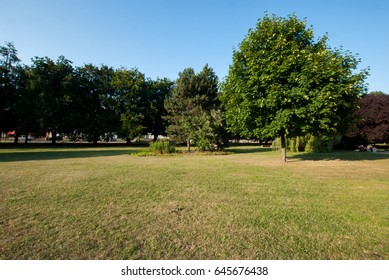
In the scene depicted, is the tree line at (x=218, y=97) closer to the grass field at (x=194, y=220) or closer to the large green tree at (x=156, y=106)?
the large green tree at (x=156, y=106)

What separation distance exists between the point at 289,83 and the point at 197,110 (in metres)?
14.1

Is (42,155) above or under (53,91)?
under

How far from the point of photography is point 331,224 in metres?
4.30

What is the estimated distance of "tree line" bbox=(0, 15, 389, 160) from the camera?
44.4ft

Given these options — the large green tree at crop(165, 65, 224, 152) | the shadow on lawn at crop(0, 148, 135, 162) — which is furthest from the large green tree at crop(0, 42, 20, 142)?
the large green tree at crop(165, 65, 224, 152)

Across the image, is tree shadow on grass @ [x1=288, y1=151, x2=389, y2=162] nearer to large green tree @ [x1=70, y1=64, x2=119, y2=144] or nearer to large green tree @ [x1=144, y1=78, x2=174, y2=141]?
large green tree @ [x1=144, y1=78, x2=174, y2=141]

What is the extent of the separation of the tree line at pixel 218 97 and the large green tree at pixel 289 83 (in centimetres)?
6

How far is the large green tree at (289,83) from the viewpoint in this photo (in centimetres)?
1322

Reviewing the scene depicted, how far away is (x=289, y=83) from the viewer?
46.8ft

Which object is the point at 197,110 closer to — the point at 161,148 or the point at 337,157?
the point at 161,148

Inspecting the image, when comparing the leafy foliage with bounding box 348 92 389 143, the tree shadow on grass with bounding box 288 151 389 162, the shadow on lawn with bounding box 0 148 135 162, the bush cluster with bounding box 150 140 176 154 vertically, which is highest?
the leafy foliage with bounding box 348 92 389 143

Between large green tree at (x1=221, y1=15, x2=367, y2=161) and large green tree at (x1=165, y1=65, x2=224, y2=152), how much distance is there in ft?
28.1

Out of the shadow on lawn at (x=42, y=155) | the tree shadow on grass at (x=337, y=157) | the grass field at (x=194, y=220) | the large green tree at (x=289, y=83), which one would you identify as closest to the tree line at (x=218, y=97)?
the large green tree at (x=289, y=83)

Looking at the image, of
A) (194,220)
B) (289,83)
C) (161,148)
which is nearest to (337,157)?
(289,83)
